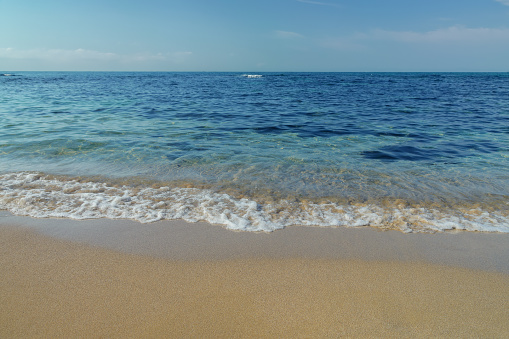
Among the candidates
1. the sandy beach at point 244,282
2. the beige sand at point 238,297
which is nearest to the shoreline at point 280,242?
the sandy beach at point 244,282

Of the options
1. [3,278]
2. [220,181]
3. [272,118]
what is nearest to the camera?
[3,278]

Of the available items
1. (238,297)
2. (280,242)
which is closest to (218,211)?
(280,242)

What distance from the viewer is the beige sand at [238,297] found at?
2.23 meters

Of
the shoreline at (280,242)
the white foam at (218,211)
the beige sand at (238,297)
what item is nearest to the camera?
the beige sand at (238,297)

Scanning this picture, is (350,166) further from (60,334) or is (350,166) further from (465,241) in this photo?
(60,334)

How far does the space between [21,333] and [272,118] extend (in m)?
11.5

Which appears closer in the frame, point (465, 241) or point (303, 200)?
point (465, 241)

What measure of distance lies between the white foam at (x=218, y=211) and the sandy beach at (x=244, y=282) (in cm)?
23

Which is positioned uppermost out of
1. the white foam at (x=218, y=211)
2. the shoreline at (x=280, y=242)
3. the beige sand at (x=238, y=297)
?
the white foam at (x=218, y=211)

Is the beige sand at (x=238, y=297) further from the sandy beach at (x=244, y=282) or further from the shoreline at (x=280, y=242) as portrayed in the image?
the shoreline at (x=280, y=242)

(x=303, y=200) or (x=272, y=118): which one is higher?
(x=272, y=118)

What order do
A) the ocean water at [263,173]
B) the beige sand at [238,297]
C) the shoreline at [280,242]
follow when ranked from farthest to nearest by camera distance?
the ocean water at [263,173] < the shoreline at [280,242] < the beige sand at [238,297]

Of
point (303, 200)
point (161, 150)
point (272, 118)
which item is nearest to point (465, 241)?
point (303, 200)

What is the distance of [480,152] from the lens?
24.7ft
